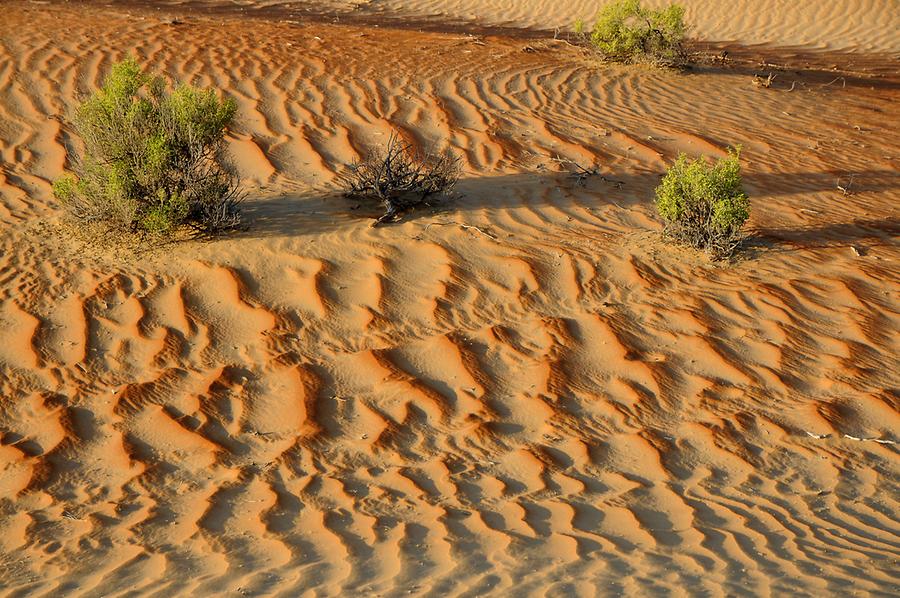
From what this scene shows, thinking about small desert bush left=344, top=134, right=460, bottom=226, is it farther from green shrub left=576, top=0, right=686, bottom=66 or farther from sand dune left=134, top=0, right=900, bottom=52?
sand dune left=134, top=0, right=900, bottom=52

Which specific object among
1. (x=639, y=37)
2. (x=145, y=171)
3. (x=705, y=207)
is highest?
(x=639, y=37)

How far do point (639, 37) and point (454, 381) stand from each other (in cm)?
704

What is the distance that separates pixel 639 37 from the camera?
1022cm

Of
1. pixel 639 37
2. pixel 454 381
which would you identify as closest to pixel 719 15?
pixel 639 37

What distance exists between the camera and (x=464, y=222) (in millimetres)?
5809

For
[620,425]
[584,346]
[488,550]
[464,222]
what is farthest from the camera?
[464,222]

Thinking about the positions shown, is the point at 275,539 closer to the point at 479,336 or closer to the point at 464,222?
the point at 479,336

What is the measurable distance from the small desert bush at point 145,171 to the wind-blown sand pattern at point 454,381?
265mm

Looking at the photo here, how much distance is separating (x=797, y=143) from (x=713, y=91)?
1.74m

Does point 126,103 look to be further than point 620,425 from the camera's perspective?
Yes

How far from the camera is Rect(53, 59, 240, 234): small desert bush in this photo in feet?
17.5

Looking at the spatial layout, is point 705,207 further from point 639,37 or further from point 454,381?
point 639,37

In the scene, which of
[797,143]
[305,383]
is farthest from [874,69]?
[305,383]

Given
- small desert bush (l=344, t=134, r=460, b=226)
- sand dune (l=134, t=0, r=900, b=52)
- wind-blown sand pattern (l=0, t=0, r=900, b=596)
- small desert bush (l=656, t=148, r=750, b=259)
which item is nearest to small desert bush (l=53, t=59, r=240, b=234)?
wind-blown sand pattern (l=0, t=0, r=900, b=596)
